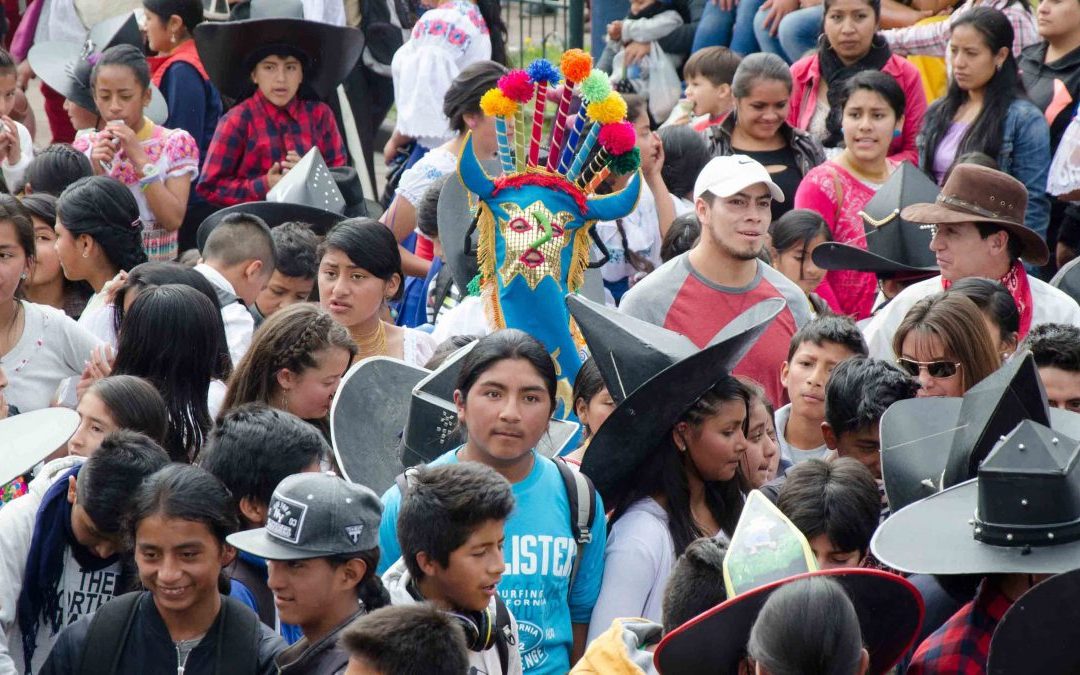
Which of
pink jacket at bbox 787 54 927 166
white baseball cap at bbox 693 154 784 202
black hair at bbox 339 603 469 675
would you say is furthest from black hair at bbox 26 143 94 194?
black hair at bbox 339 603 469 675

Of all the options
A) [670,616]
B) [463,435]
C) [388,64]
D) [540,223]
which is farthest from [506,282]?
[388,64]

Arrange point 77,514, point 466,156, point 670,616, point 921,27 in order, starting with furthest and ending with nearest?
1. point 921,27
2. point 466,156
3. point 77,514
4. point 670,616

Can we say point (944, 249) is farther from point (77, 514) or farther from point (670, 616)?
point (77, 514)

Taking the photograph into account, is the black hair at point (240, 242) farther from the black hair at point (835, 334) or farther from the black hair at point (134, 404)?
the black hair at point (835, 334)

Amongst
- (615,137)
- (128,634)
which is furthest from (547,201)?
(128,634)

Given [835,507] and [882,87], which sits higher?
[882,87]

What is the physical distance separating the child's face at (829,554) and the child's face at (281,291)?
3.23m

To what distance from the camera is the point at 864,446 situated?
475 centimetres

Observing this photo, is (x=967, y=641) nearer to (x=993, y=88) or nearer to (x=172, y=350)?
(x=172, y=350)

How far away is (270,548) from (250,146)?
4.98 metres

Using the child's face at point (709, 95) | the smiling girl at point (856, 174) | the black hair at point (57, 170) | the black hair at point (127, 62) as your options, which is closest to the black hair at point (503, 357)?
the smiling girl at point (856, 174)

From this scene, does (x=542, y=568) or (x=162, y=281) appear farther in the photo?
(x=162, y=281)

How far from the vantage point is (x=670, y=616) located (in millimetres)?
3443

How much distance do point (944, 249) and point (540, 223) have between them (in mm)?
1506
